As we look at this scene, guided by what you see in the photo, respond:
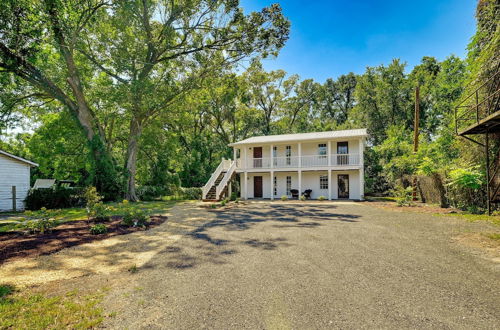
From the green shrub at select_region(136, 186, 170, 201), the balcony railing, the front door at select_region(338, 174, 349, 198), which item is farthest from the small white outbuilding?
the front door at select_region(338, 174, 349, 198)

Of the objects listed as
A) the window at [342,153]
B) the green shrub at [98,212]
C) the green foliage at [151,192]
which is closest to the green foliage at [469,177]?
the window at [342,153]

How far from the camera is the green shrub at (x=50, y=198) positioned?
50.1ft

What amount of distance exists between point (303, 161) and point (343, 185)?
147 inches

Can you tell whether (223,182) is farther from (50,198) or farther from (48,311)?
(48,311)

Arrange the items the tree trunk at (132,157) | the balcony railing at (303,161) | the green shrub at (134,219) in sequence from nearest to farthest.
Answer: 1. the green shrub at (134,219)
2. the balcony railing at (303,161)
3. the tree trunk at (132,157)

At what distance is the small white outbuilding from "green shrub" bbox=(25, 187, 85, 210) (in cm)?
82

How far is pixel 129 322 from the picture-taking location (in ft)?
9.94

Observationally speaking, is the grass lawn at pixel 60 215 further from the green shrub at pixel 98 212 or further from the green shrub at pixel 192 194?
the green shrub at pixel 192 194

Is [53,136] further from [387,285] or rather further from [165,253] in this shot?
[387,285]

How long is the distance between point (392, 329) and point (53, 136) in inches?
1054

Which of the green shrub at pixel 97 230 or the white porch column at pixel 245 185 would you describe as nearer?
the green shrub at pixel 97 230

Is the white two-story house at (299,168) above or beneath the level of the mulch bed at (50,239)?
above

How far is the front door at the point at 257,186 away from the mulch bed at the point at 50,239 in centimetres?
1412

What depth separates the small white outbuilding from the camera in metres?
15.3
